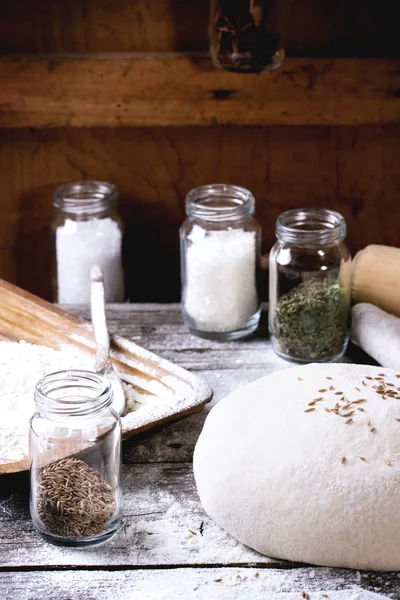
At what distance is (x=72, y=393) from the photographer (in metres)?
1.06

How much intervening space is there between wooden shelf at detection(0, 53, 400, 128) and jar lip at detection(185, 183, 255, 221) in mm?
226

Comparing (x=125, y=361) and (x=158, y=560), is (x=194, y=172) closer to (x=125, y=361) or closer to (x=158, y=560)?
(x=125, y=361)

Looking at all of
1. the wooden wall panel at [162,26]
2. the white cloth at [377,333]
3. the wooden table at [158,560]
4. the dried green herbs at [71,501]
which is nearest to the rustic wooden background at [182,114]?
the wooden wall panel at [162,26]

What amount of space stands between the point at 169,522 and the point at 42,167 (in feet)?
3.38

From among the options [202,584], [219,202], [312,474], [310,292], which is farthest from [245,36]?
[202,584]

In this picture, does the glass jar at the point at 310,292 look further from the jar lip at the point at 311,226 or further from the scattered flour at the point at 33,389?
the scattered flour at the point at 33,389

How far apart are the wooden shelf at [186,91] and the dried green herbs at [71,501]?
0.96 m

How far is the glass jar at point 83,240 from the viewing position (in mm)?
1696

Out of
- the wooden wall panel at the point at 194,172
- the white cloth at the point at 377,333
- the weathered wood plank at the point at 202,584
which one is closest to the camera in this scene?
the weathered wood plank at the point at 202,584

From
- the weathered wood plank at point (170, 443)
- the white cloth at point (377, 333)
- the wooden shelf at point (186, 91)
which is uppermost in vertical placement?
the wooden shelf at point (186, 91)

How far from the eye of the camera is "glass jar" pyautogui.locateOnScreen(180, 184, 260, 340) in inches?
59.4

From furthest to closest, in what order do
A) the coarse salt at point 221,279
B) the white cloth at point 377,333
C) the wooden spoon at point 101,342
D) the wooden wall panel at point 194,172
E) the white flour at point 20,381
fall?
1. the wooden wall panel at point 194,172
2. the coarse salt at point 221,279
3. the white cloth at point 377,333
4. the wooden spoon at point 101,342
5. the white flour at point 20,381

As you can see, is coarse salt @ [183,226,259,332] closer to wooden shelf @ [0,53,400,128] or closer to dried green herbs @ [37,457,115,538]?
wooden shelf @ [0,53,400,128]

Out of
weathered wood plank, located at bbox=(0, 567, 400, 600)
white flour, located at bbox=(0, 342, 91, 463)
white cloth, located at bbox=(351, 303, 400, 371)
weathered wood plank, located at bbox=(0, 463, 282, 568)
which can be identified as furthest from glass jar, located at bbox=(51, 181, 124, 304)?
weathered wood plank, located at bbox=(0, 567, 400, 600)
